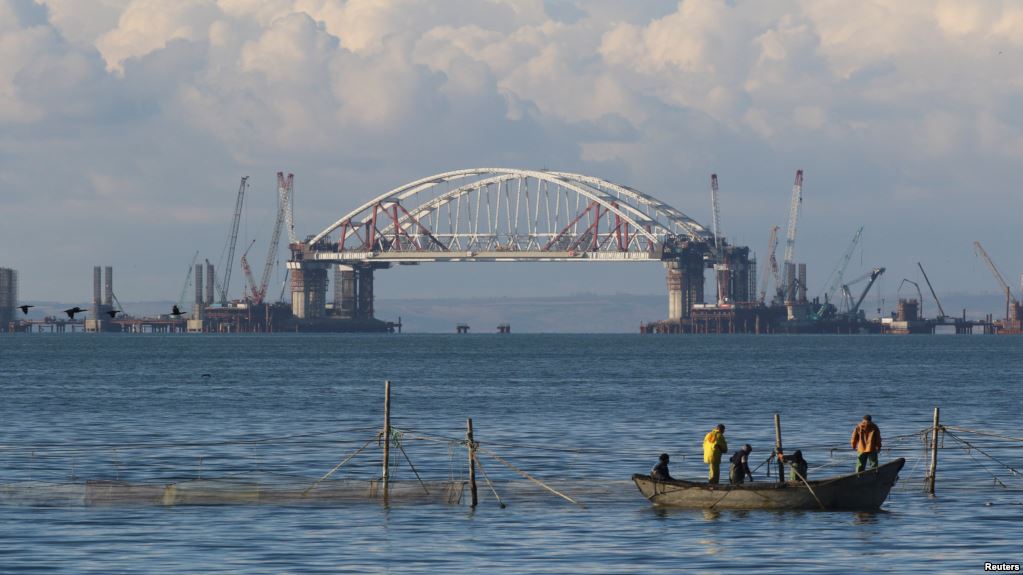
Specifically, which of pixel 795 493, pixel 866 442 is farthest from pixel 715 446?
pixel 866 442

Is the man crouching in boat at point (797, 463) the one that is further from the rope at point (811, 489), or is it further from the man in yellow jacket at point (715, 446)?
the man in yellow jacket at point (715, 446)

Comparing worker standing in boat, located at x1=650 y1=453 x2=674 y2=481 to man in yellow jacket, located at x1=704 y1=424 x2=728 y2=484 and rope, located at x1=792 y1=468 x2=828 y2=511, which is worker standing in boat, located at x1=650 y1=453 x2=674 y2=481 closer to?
man in yellow jacket, located at x1=704 y1=424 x2=728 y2=484

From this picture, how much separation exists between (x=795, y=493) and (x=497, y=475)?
1497 cm

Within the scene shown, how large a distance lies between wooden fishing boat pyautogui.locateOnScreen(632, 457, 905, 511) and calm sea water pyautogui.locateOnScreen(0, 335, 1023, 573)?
17.1 inches

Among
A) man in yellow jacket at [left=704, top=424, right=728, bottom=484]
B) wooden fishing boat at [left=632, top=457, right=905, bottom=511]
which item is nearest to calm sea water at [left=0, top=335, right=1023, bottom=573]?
wooden fishing boat at [left=632, top=457, right=905, bottom=511]

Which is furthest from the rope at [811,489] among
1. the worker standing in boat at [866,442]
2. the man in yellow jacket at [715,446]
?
the man in yellow jacket at [715,446]

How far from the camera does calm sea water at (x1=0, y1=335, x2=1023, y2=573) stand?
41.4 meters

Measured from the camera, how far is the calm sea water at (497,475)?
136ft

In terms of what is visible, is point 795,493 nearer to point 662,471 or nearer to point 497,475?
point 662,471

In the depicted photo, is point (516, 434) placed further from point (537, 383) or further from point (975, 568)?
point (537, 383)

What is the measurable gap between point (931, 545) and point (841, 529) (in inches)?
118

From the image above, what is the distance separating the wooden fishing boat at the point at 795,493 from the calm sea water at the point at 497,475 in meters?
0.43

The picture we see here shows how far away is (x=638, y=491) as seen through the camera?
51.3m

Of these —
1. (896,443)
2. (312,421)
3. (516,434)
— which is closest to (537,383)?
(312,421)
